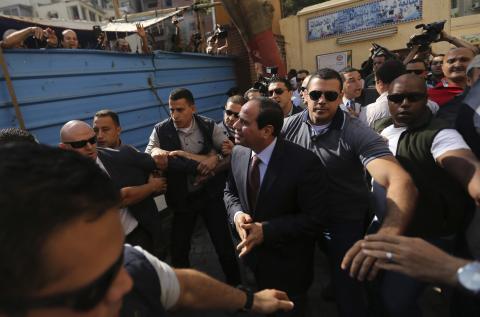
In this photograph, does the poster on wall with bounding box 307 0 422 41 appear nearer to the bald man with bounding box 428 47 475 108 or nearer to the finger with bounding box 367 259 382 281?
the bald man with bounding box 428 47 475 108

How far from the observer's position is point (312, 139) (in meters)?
2.35

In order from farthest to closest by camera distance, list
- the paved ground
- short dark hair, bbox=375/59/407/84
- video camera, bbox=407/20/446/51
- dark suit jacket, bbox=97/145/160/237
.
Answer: video camera, bbox=407/20/446/51
short dark hair, bbox=375/59/407/84
the paved ground
dark suit jacket, bbox=97/145/160/237

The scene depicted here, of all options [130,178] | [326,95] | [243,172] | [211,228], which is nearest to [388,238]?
[243,172]

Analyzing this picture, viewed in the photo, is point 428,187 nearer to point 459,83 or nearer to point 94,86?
point 459,83

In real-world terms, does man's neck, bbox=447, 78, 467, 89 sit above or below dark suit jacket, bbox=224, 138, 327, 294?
above

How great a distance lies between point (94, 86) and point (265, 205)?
3681 mm

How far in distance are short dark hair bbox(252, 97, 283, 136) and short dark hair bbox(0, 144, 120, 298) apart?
1459 millimetres

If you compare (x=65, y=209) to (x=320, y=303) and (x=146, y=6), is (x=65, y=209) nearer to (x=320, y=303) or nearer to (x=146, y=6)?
(x=320, y=303)

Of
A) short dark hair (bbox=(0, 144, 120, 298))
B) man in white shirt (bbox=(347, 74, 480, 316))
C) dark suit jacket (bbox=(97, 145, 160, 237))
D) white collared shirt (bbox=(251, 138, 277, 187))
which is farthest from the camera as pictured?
dark suit jacket (bbox=(97, 145, 160, 237))

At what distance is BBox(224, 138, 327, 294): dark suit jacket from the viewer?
1900 mm

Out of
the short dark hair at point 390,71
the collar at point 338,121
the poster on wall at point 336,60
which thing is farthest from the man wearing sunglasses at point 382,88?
the poster on wall at point 336,60

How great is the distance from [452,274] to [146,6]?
2851cm

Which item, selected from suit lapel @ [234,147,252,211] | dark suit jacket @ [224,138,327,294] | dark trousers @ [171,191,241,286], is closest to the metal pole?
dark trousers @ [171,191,241,286]

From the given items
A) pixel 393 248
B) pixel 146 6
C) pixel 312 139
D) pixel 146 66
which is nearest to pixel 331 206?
pixel 312 139
